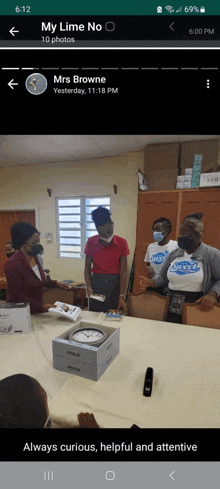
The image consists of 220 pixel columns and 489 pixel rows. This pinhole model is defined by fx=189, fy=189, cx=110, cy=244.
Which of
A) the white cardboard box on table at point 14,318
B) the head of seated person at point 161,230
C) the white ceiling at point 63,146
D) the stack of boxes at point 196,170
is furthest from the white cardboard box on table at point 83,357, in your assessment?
the stack of boxes at point 196,170

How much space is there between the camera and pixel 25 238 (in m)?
1.09

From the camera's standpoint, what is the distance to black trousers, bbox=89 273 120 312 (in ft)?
4.41

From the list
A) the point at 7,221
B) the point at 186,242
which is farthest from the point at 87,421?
the point at 186,242

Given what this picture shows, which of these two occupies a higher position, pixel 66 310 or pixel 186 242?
pixel 186 242

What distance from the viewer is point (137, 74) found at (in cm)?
49

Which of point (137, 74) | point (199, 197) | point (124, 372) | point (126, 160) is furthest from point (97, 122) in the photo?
point (199, 197)

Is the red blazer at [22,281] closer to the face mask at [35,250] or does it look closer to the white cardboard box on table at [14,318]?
the face mask at [35,250]

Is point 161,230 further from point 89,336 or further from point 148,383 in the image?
point 148,383

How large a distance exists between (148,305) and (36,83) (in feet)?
4.33

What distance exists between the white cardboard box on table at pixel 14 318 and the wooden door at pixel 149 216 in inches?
32.5

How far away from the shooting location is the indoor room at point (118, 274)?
0.59 m

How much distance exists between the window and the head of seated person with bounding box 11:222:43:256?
13cm

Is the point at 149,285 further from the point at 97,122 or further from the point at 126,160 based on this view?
the point at 97,122

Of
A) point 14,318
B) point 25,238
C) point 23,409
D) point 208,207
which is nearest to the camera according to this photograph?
point 23,409
